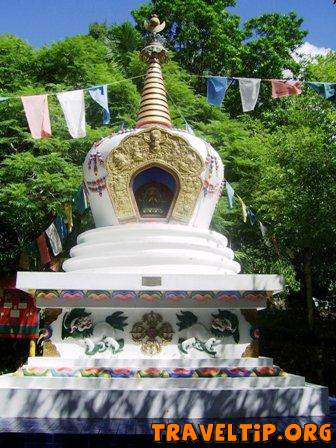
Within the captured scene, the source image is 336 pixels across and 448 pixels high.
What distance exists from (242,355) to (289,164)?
6370 mm

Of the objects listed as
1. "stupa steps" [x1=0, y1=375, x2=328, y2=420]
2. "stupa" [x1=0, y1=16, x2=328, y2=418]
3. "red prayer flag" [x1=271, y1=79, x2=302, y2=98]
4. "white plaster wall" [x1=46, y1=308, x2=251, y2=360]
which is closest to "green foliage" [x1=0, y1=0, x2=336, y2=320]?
"red prayer flag" [x1=271, y1=79, x2=302, y2=98]

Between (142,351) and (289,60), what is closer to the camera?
(142,351)

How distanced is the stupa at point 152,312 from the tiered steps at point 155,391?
0.5 inches

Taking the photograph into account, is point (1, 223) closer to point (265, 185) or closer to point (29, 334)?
point (29, 334)

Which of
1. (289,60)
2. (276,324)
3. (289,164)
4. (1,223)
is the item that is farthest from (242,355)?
(289,60)

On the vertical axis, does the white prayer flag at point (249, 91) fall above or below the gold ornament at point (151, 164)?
above

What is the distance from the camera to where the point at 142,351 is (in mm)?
6527

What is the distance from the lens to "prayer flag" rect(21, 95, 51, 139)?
27.2 ft

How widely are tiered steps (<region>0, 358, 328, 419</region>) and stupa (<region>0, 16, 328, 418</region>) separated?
0.01 meters

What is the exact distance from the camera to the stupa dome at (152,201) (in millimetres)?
7328

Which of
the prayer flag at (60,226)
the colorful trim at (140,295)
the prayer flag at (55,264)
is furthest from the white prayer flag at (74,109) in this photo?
the prayer flag at (55,264)

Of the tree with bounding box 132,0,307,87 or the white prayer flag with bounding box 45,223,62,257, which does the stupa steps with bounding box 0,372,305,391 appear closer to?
the white prayer flag with bounding box 45,223,62,257

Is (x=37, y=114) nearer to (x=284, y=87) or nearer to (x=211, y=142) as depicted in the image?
(x=284, y=87)

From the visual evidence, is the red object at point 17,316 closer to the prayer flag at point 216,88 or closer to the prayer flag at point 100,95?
the prayer flag at point 100,95
